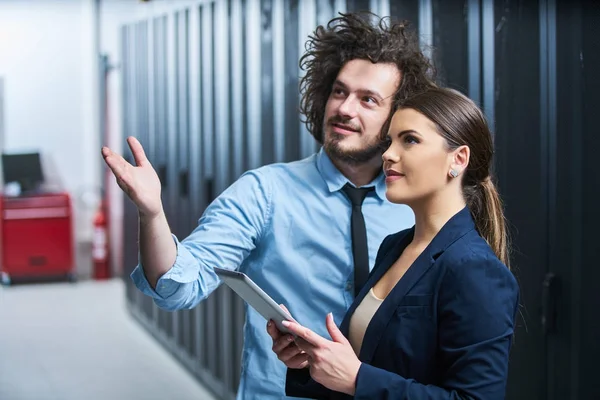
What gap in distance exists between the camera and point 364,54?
2.01 meters

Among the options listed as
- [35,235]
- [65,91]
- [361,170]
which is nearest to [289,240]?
[361,170]

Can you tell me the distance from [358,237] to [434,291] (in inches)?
23.9

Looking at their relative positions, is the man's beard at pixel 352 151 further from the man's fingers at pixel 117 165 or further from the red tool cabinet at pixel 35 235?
the red tool cabinet at pixel 35 235

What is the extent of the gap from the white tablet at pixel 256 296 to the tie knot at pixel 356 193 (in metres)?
0.61

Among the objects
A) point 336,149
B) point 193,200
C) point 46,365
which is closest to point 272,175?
point 336,149

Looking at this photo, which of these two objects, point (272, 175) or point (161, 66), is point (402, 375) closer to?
point (272, 175)

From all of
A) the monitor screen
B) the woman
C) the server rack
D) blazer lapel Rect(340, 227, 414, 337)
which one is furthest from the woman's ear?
the monitor screen

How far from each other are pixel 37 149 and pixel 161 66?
312 centimetres

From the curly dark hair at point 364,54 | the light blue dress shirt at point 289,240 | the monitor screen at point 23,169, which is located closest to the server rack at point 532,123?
the curly dark hair at point 364,54

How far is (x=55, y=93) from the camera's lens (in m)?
8.27

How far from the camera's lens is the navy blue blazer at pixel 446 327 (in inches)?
50.1

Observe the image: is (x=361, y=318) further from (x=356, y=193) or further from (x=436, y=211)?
(x=356, y=193)

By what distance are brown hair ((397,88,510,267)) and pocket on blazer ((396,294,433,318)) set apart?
7.6 inches

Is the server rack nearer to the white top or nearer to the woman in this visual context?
the woman
